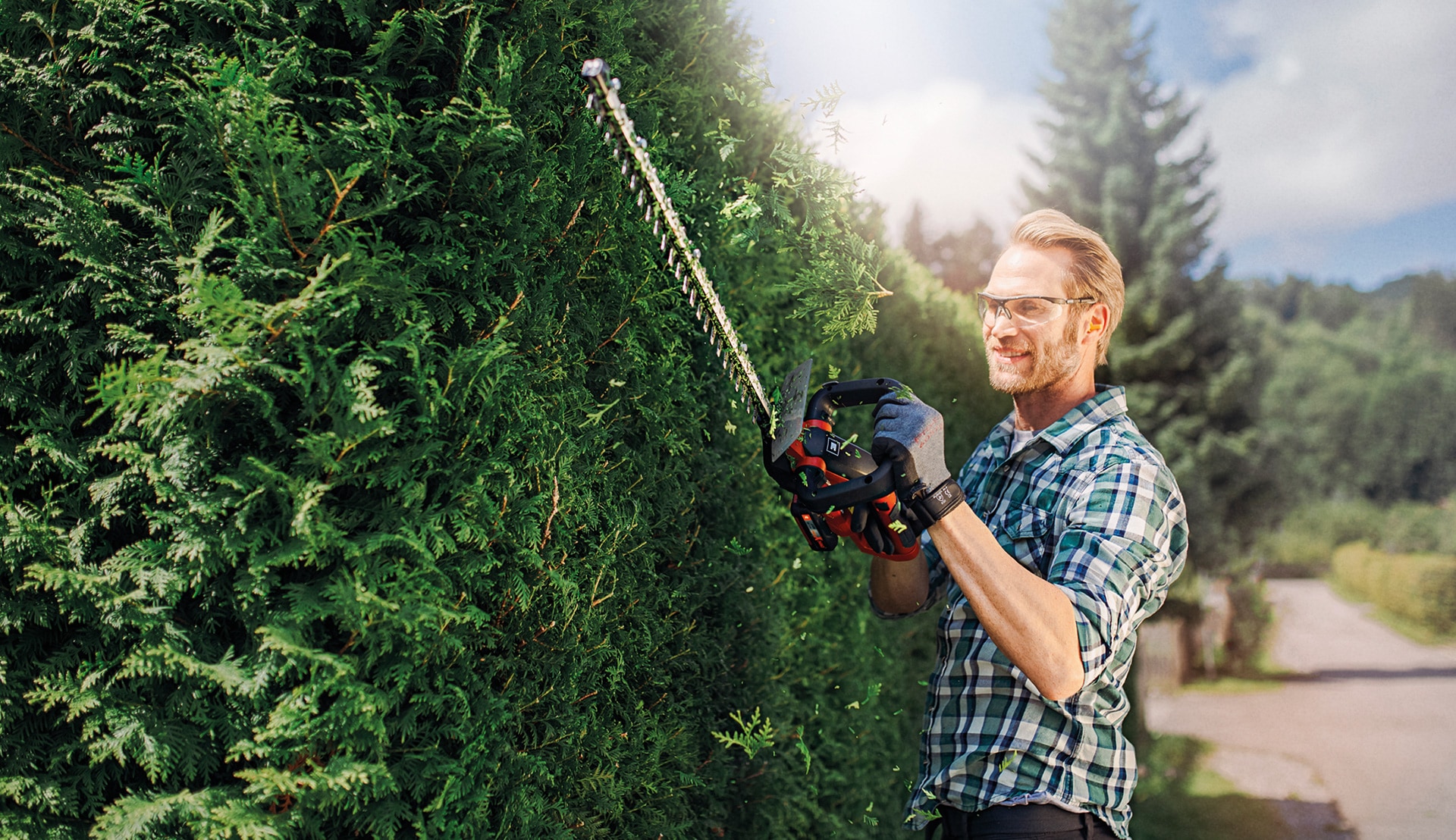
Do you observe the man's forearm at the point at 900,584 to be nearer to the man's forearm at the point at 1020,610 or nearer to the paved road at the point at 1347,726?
the man's forearm at the point at 1020,610

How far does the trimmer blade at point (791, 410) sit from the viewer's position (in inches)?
85.0

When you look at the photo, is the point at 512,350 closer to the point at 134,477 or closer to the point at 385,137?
the point at 385,137

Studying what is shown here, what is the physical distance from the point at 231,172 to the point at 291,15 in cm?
40

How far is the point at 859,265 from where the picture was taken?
8.03ft

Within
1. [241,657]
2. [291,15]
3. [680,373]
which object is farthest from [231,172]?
[680,373]

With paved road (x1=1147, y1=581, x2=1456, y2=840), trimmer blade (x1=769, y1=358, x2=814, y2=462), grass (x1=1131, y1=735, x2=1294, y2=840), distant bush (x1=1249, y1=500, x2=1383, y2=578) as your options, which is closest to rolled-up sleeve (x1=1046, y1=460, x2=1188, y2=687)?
trimmer blade (x1=769, y1=358, x2=814, y2=462)

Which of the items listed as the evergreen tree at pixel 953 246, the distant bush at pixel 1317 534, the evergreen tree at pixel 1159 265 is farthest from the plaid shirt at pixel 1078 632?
the distant bush at pixel 1317 534

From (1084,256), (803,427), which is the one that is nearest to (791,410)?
(803,427)

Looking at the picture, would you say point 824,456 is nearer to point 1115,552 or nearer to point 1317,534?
point 1115,552

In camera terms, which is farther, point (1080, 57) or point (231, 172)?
point (1080, 57)

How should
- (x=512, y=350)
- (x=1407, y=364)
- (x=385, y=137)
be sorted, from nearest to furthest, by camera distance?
(x=385, y=137) → (x=512, y=350) → (x=1407, y=364)

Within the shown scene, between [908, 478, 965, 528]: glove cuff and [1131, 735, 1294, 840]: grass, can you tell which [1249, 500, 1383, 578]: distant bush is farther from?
[908, 478, 965, 528]: glove cuff

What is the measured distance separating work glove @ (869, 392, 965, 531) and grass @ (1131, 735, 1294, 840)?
7927 millimetres

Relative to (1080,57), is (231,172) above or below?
below
